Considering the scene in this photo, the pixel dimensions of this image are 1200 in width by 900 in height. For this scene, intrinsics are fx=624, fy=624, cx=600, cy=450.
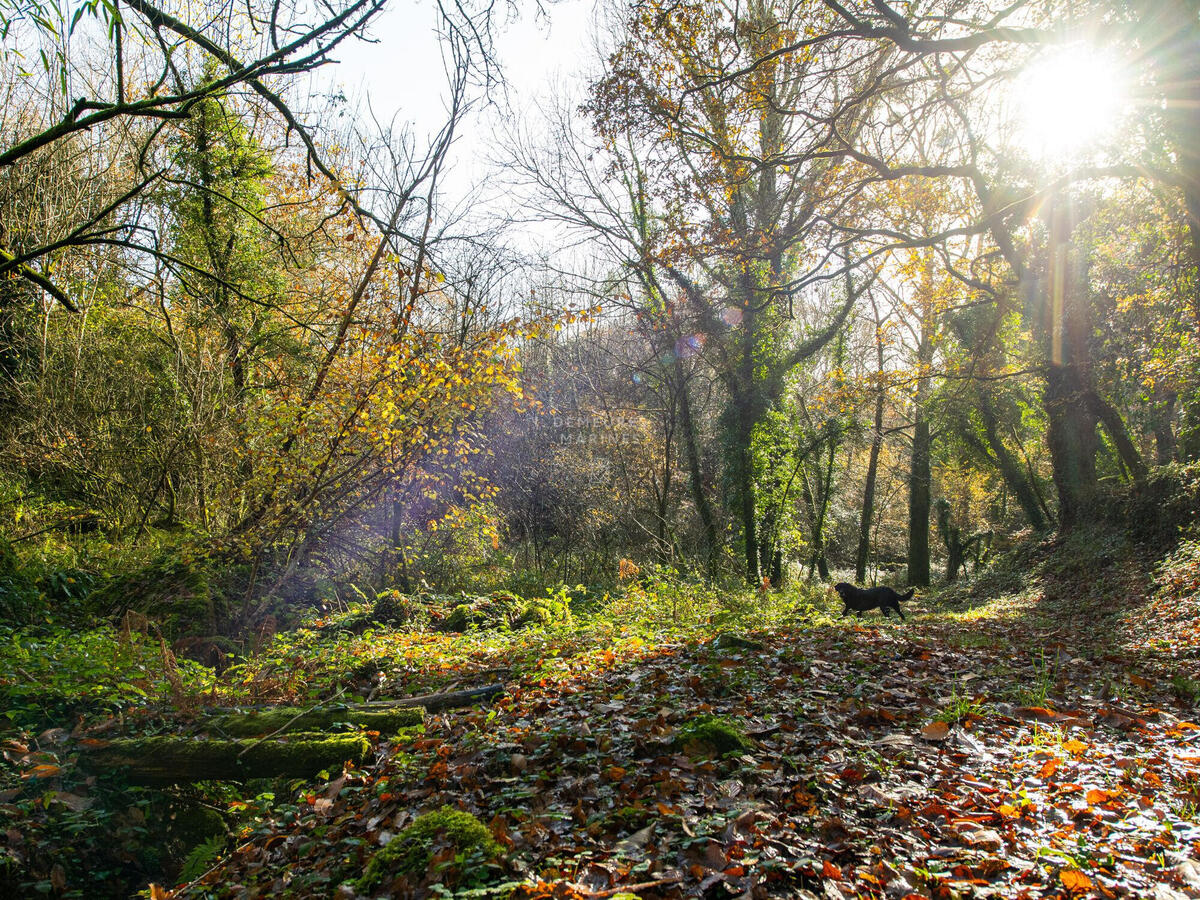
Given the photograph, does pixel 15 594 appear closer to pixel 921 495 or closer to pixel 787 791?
pixel 787 791

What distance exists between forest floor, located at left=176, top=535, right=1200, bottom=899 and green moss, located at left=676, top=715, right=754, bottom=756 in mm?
43

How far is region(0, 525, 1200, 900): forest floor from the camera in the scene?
2557 millimetres

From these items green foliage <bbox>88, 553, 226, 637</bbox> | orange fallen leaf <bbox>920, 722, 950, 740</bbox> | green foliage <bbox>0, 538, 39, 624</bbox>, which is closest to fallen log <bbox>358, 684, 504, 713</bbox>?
orange fallen leaf <bbox>920, 722, 950, 740</bbox>

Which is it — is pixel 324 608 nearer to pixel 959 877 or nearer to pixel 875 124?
pixel 959 877

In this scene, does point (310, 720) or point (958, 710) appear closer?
point (958, 710)

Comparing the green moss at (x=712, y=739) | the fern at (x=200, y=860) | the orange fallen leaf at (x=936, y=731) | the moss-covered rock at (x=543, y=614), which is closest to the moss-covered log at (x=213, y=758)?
the fern at (x=200, y=860)

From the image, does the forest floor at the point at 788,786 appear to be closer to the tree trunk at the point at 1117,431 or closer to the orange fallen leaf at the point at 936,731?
the orange fallen leaf at the point at 936,731

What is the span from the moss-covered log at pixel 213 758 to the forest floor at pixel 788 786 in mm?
234

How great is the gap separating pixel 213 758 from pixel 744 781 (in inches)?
131

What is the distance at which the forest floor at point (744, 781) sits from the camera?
101 inches

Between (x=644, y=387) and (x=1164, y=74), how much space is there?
46.0 ft

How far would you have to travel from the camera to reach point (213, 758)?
3992 millimetres

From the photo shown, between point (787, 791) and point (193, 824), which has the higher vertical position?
point (787, 791)

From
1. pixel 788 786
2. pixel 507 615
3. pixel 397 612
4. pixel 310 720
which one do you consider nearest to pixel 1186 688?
pixel 788 786
